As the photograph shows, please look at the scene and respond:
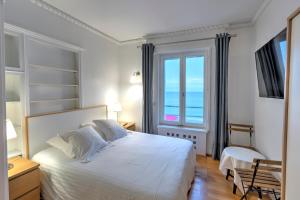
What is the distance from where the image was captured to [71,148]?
2098 mm

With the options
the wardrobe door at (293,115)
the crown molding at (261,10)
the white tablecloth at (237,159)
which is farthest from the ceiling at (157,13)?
the white tablecloth at (237,159)

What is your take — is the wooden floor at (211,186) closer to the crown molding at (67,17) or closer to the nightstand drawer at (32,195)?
the nightstand drawer at (32,195)

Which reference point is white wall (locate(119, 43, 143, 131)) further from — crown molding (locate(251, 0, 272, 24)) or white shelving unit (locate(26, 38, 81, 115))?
crown molding (locate(251, 0, 272, 24))

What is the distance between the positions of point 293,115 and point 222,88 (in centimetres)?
191

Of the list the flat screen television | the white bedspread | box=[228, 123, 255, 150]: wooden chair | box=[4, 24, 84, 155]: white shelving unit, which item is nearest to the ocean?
box=[228, 123, 255, 150]: wooden chair

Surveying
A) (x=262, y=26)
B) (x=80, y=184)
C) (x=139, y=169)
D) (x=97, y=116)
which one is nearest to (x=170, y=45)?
(x=262, y=26)

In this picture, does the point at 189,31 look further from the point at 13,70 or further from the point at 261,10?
the point at 13,70

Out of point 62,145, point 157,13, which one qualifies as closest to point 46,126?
point 62,145

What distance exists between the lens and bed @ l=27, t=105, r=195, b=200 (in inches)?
59.5

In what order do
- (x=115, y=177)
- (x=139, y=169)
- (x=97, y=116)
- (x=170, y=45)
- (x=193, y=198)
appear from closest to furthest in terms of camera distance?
(x=115, y=177) < (x=139, y=169) < (x=193, y=198) < (x=97, y=116) < (x=170, y=45)

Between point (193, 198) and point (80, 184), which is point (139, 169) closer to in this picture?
point (80, 184)

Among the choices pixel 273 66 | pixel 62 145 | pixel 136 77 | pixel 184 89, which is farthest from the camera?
pixel 136 77

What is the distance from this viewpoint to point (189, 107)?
3.61 meters

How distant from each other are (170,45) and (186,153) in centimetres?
238
